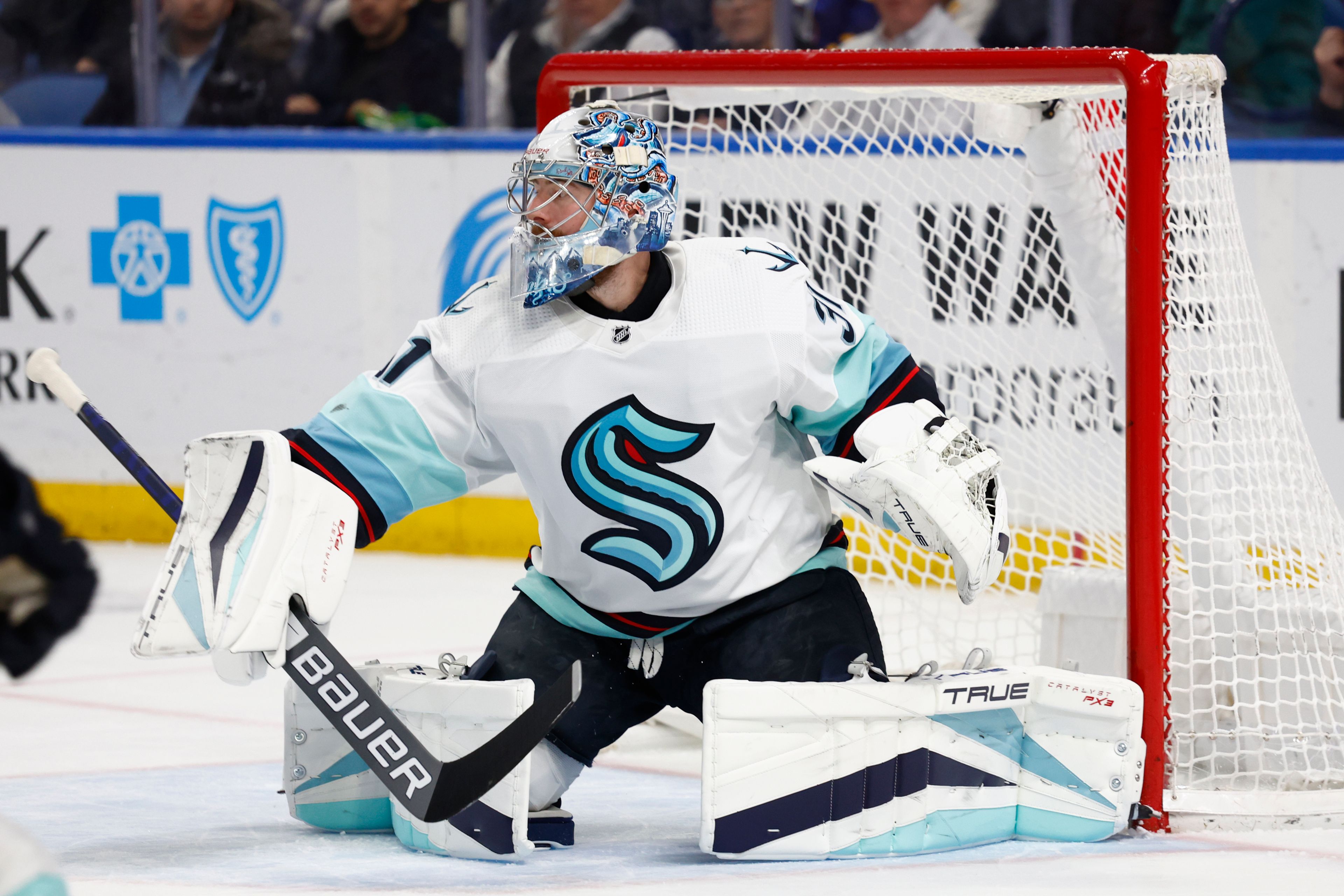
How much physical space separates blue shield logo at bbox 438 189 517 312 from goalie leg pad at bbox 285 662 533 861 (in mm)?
2980

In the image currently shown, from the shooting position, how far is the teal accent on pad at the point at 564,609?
2918 millimetres

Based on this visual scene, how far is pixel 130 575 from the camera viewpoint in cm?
570

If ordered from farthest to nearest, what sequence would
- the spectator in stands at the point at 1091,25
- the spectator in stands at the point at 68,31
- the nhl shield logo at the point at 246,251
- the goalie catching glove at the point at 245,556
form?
the spectator in stands at the point at 68,31 < the nhl shield logo at the point at 246,251 < the spectator in stands at the point at 1091,25 < the goalie catching glove at the point at 245,556

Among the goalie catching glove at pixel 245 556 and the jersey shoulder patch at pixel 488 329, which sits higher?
the jersey shoulder patch at pixel 488 329

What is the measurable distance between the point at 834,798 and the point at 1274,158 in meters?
2.90

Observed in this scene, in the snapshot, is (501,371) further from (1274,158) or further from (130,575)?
(130,575)

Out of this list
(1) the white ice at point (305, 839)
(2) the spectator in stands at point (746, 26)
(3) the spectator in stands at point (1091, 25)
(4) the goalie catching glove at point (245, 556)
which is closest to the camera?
(1) the white ice at point (305, 839)

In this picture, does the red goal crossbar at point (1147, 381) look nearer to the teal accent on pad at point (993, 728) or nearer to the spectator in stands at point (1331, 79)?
the teal accent on pad at point (993, 728)

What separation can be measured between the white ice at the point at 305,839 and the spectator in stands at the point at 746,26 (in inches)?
97.0

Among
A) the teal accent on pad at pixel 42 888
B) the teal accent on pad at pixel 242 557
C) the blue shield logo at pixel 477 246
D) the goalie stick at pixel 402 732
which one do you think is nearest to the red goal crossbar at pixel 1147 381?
the goalie stick at pixel 402 732

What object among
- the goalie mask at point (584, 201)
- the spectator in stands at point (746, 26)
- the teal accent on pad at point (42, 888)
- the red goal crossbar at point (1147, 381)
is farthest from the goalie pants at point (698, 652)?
the spectator in stands at point (746, 26)

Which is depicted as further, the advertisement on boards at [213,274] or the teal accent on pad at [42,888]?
the advertisement on boards at [213,274]

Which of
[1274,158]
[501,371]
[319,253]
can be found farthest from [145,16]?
[501,371]

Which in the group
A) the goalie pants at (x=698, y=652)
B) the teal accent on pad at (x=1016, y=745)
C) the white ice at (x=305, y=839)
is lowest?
the white ice at (x=305, y=839)
